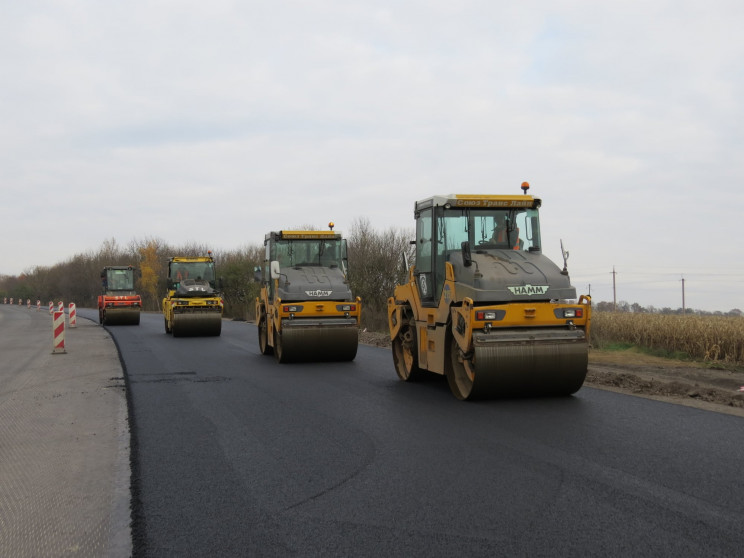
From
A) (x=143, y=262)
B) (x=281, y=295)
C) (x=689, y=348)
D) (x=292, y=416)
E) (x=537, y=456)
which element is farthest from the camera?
(x=143, y=262)

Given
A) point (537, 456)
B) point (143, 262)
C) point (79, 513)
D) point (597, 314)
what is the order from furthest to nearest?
1. point (143, 262)
2. point (597, 314)
3. point (537, 456)
4. point (79, 513)

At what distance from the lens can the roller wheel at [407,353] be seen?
10633mm

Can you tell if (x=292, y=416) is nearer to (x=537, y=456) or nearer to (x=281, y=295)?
(x=537, y=456)

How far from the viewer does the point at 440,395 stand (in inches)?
372

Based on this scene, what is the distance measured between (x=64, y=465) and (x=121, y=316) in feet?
82.6

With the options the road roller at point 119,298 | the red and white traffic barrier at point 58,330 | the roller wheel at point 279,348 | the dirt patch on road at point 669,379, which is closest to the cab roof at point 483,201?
the dirt patch on road at point 669,379

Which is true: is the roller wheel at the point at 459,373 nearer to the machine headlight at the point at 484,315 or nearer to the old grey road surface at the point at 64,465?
the machine headlight at the point at 484,315

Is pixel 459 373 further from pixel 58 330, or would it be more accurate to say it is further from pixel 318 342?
pixel 58 330

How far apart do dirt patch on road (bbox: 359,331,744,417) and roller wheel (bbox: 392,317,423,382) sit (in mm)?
2566

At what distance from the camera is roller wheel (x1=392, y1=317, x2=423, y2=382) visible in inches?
419

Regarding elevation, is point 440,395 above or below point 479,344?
below

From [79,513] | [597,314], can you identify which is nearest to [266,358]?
[79,513]

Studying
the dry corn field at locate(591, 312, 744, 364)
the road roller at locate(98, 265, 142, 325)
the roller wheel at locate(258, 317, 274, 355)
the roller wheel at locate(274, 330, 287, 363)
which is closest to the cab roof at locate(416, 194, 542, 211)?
the roller wheel at locate(274, 330, 287, 363)

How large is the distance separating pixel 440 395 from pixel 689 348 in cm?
993
